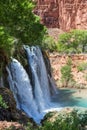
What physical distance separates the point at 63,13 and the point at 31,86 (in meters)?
71.3

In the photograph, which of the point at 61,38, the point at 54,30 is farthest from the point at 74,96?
the point at 54,30

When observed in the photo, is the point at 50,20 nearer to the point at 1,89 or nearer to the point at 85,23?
the point at 85,23

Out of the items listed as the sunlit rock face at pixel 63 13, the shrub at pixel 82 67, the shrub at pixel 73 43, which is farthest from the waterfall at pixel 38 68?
the sunlit rock face at pixel 63 13

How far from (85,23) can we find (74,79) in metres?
46.0

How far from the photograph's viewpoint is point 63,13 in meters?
100

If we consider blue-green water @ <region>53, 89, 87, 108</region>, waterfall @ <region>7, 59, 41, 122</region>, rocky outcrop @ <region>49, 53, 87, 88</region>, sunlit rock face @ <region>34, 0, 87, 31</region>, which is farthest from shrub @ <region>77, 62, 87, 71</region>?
sunlit rock face @ <region>34, 0, 87, 31</region>

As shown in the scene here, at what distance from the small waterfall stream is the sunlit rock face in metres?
61.0

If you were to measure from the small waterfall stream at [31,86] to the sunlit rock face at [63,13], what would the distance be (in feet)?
200

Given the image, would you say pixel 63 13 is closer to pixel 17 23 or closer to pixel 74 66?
pixel 74 66

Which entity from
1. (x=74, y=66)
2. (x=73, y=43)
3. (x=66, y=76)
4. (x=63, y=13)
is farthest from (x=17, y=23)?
(x=63, y=13)

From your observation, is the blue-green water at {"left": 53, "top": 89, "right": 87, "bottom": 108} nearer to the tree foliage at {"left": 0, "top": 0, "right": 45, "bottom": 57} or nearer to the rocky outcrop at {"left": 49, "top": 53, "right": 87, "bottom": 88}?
the rocky outcrop at {"left": 49, "top": 53, "right": 87, "bottom": 88}

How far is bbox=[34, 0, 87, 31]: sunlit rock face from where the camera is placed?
96.8m

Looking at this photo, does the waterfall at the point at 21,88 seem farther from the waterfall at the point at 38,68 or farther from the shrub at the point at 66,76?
the shrub at the point at 66,76

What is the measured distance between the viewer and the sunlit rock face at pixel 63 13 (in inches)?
3809
